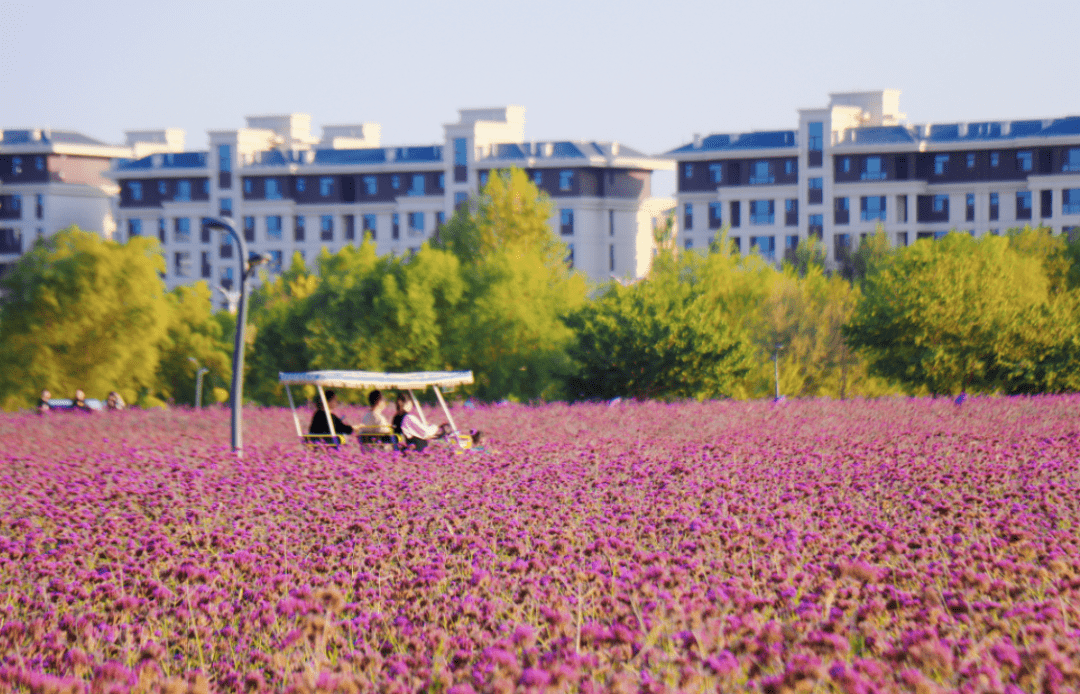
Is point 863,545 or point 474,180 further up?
point 474,180

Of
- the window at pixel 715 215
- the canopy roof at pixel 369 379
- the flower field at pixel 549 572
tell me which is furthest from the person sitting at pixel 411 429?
the window at pixel 715 215

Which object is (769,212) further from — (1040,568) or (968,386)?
(1040,568)

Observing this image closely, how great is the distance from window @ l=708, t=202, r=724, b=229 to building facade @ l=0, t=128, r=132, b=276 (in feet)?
180

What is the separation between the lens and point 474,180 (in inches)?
3900

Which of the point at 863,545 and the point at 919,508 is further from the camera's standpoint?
the point at 919,508

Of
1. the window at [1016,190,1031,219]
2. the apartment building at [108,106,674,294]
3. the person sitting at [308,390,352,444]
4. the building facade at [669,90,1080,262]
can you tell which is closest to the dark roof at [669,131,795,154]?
the building facade at [669,90,1080,262]

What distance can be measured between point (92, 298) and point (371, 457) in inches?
1509

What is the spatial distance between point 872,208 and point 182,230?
192 feet

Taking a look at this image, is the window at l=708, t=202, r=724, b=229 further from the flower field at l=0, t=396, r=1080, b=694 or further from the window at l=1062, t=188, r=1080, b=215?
the flower field at l=0, t=396, r=1080, b=694

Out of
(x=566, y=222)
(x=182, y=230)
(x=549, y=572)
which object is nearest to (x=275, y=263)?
(x=182, y=230)

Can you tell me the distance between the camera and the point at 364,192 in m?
105

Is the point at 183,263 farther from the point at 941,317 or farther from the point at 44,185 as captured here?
the point at 941,317

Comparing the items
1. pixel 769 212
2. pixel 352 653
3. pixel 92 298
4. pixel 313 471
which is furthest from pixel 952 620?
pixel 769 212

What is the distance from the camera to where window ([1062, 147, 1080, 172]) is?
293 feet
